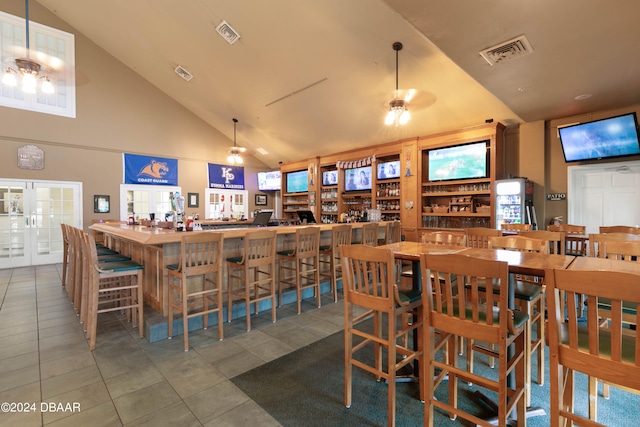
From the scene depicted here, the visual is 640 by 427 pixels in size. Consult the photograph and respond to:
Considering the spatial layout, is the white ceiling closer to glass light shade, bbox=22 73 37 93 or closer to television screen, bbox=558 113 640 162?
television screen, bbox=558 113 640 162

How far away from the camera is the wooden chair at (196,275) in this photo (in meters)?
2.80

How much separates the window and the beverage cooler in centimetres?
978

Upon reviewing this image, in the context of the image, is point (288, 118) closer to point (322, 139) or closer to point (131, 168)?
point (322, 139)

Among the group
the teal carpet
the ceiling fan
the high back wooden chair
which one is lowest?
the teal carpet

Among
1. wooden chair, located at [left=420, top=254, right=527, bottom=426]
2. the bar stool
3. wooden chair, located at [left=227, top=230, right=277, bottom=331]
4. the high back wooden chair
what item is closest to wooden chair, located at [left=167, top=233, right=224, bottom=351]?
wooden chair, located at [left=227, top=230, right=277, bottom=331]

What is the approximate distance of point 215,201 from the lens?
9.84 m

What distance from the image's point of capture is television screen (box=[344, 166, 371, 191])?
7.90 metres

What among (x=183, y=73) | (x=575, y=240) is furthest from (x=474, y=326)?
(x=183, y=73)

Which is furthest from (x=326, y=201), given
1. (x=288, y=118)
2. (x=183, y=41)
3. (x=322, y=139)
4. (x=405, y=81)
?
(x=183, y=41)

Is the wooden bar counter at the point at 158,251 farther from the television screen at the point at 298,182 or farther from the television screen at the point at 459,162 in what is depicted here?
the television screen at the point at 298,182

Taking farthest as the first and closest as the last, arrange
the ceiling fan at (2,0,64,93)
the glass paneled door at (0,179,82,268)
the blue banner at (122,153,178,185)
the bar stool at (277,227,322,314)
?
1. the blue banner at (122,153,178,185)
2. the glass paneled door at (0,179,82,268)
3. the ceiling fan at (2,0,64,93)
4. the bar stool at (277,227,322,314)

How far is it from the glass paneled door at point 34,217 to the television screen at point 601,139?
10483 millimetres

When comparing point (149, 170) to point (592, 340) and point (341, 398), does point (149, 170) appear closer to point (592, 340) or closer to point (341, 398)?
point (341, 398)

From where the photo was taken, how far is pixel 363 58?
5105mm
